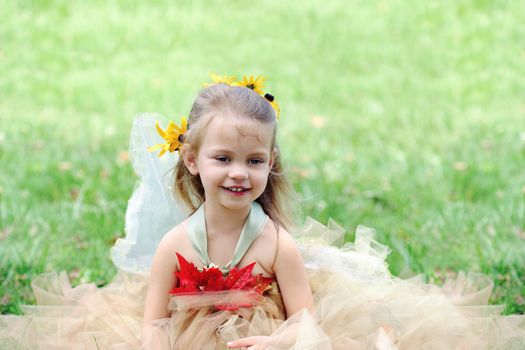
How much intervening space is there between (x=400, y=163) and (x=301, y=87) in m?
1.66

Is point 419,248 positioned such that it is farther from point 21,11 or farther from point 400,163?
point 21,11

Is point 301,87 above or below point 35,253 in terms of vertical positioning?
above

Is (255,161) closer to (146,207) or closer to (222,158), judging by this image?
(222,158)

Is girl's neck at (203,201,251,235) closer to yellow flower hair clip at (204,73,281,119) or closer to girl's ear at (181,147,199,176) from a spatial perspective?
girl's ear at (181,147,199,176)

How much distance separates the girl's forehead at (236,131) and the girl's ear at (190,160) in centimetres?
12

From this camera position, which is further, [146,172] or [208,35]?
[208,35]

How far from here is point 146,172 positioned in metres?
3.58

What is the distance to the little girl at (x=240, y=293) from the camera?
2748 millimetres

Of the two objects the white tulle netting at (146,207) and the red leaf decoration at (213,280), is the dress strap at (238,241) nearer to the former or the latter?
the red leaf decoration at (213,280)

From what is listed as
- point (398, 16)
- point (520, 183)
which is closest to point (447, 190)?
point (520, 183)

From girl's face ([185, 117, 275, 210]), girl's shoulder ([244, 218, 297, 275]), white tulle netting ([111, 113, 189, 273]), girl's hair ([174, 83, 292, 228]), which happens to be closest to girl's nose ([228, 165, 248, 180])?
girl's face ([185, 117, 275, 210])

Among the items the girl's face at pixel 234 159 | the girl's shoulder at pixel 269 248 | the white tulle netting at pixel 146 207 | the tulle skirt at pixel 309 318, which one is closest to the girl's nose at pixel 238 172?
the girl's face at pixel 234 159

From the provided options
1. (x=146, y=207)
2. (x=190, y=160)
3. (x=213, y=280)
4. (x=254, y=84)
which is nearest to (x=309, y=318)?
(x=213, y=280)

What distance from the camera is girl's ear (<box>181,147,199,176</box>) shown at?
9.42ft
